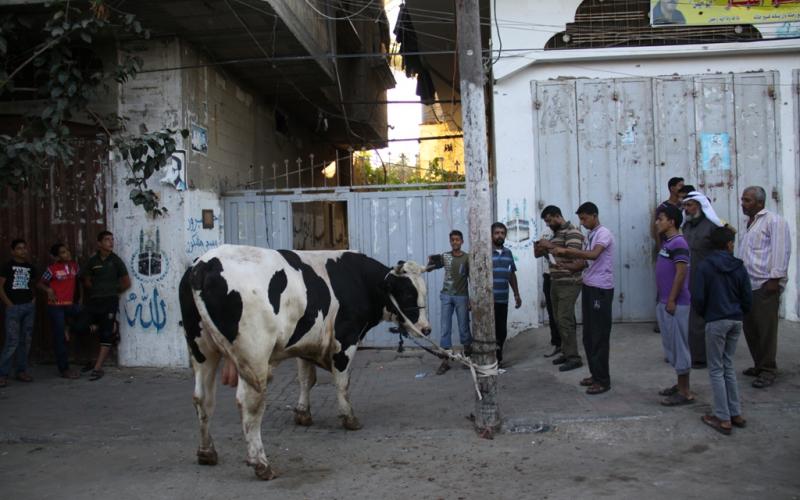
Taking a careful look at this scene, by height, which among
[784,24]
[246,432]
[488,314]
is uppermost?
[784,24]

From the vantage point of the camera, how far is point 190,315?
5.16 metres

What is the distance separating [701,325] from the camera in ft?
23.3

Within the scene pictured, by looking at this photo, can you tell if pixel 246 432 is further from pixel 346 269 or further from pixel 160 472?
pixel 346 269

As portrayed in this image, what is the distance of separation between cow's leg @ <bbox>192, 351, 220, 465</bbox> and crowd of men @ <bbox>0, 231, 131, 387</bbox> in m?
3.86

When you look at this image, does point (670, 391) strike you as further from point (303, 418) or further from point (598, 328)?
point (303, 418)

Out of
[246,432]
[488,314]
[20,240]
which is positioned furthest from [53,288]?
[488,314]

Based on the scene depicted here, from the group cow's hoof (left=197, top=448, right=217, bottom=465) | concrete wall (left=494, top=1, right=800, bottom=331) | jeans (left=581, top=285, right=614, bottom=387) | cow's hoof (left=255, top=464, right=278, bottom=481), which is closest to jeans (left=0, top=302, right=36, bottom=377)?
cow's hoof (left=197, top=448, right=217, bottom=465)

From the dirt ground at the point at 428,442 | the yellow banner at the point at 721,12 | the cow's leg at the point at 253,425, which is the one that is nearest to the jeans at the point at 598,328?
the dirt ground at the point at 428,442

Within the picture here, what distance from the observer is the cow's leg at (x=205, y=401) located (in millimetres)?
5199

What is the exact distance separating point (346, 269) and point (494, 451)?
2.13m

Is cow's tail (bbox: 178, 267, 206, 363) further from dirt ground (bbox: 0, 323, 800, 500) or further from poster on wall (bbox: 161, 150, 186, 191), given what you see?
poster on wall (bbox: 161, 150, 186, 191)

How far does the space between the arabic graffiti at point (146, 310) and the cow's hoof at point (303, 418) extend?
3.32m

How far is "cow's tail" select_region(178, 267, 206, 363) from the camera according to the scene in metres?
5.12

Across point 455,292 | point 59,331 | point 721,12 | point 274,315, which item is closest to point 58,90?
point 59,331
